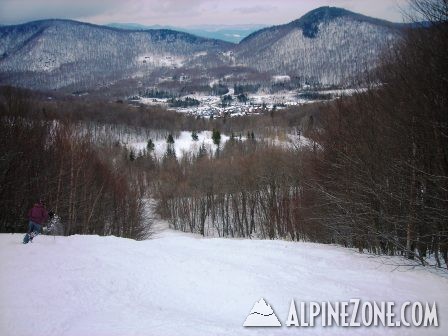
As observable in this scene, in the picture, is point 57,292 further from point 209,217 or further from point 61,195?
point 209,217

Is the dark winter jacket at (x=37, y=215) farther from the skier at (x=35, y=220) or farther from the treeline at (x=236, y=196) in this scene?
the treeline at (x=236, y=196)

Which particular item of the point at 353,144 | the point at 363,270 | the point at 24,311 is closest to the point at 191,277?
the point at 24,311

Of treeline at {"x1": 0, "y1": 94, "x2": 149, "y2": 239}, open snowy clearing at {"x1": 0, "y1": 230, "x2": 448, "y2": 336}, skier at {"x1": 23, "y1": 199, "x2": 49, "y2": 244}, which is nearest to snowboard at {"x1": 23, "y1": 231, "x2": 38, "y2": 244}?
skier at {"x1": 23, "y1": 199, "x2": 49, "y2": 244}

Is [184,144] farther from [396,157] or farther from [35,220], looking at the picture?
[396,157]

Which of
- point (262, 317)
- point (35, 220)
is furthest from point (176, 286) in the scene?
point (35, 220)

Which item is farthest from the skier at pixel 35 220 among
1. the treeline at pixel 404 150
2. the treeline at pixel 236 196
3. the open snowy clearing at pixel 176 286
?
the treeline at pixel 236 196
